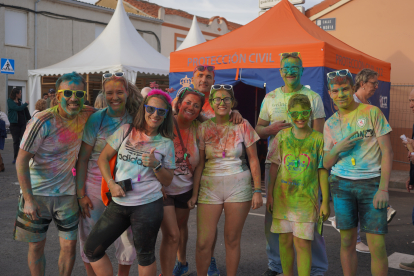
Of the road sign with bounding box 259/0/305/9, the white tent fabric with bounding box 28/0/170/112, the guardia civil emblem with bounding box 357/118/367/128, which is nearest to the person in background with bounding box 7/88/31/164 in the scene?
the white tent fabric with bounding box 28/0/170/112

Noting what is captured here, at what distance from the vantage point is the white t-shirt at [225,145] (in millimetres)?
3094

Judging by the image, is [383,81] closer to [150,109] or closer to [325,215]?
[325,215]

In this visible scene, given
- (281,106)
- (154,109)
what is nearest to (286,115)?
(281,106)

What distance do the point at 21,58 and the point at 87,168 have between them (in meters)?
18.8

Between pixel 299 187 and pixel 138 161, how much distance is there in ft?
4.15

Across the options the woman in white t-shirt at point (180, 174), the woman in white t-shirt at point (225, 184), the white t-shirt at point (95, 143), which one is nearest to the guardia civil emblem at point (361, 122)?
the woman in white t-shirt at point (225, 184)

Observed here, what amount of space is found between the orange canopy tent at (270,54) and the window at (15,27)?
14.3 metres

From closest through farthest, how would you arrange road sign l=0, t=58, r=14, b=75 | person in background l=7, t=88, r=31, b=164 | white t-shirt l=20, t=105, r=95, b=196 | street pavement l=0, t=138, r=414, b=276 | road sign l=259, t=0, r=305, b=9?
white t-shirt l=20, t=105, r=95, b=196, street pavement l=0, t=138, r=414, b=276, road sign l=259, t=0, r=305, b=9, person in background l=7, t=88, r=31, b=164, road sign l=0, t=58, r=14, b=75

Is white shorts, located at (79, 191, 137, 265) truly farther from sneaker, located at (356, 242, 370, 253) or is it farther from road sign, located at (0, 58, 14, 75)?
road sign, located at (0, 58, 14, 75)

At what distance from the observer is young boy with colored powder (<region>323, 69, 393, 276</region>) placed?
2859mm

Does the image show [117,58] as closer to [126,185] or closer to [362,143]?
[126,185]

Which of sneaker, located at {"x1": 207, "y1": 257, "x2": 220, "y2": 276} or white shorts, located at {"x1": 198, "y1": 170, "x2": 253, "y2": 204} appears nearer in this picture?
white shorts, located at {"x1": 198, "y1": 170, "x2": 253, "y2": 204}

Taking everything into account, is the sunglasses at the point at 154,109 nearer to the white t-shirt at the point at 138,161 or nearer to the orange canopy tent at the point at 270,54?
the white t-shirt at the point at 138,161

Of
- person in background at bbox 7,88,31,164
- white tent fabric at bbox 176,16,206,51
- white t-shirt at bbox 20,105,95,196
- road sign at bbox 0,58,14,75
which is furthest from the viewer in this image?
white tent fabric at bbox 176,16,206,51
